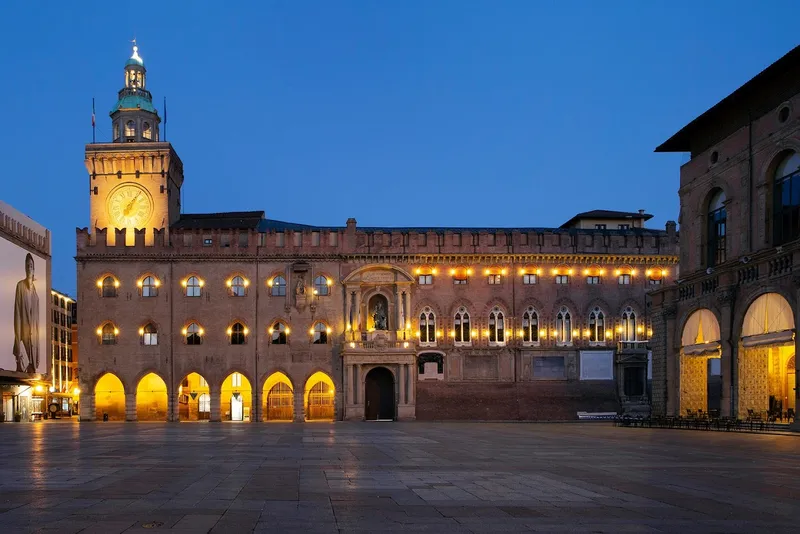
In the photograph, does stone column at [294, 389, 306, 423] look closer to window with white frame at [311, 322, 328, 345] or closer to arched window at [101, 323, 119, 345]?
window with white frame at [311, 322, 328, 345]

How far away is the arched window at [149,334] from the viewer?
69312mm

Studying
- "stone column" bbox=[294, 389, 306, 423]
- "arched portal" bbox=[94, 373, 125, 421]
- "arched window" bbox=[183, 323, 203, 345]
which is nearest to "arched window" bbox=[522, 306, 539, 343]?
"stone column" bbox=[294, 389, 306, 423]

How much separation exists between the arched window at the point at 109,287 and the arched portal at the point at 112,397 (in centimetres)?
644

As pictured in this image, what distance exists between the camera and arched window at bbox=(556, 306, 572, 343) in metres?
70.8

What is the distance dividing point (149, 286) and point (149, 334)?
3828 millimetres

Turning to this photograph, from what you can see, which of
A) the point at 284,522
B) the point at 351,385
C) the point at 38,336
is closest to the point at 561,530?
the point at 284,522

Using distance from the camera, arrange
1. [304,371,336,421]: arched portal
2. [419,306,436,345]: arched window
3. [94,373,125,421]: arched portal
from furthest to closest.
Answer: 1. [304,371,336,421]: arched portal
2. [419,306,436,345]: arched window
3. [94,373,125,421]: arched portal

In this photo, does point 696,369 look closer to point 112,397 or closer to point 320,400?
point 320,400

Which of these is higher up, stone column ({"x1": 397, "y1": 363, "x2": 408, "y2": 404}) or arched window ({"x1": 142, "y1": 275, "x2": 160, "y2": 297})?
arched window ({"x1": 142, "y1": 275, "x2": 160, "y2": 297})

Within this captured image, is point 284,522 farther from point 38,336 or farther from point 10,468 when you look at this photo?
point 38,336

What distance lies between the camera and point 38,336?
71.9 meters

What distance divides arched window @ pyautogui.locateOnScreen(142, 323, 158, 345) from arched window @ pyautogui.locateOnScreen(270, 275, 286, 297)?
9691mm

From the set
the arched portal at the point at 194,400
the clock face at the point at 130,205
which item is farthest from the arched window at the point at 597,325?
the clock face at the point at 130,205

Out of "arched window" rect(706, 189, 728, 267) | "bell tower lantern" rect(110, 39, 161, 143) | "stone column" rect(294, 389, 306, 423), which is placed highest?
Result: "bell tower lantern" rect(110, 39, 161, 143)
